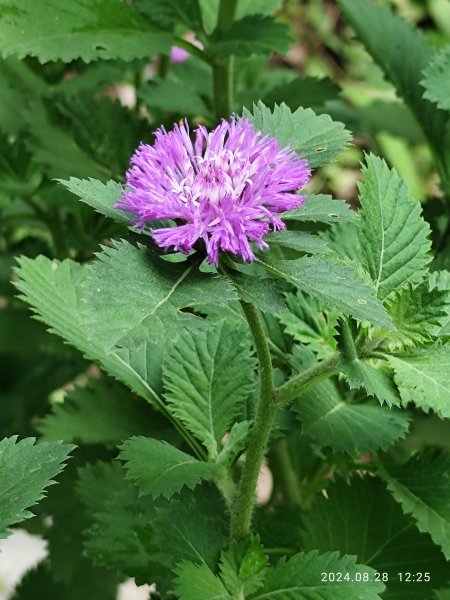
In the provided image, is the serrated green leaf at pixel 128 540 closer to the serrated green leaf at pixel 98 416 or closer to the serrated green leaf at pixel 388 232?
the serrated green leaf at pixel 98 416

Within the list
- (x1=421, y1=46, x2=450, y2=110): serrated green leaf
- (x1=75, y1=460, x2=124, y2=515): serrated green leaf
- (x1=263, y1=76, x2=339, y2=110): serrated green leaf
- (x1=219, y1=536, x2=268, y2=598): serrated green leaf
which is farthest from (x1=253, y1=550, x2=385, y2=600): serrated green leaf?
(x1=263, y1=76, x2=339, y2=110): serrated green leaf

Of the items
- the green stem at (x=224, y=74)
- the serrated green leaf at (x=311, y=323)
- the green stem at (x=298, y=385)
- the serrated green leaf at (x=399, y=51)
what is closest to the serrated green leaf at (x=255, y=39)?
the green stem at (x=224, y=74)

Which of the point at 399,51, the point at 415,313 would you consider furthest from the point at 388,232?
the point at 399,51

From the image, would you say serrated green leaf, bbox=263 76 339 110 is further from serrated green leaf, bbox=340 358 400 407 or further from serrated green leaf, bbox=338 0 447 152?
serrated green leaf, bbox=340 358 400 407

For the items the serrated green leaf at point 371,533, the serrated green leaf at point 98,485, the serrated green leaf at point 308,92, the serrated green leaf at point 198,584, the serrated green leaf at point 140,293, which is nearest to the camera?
the serrated green leaf at point 140,293

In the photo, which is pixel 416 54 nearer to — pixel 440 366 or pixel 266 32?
pixel 266 32

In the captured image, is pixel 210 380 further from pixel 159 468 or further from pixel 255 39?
pixel 255 39
